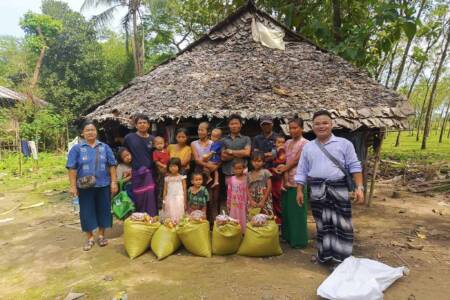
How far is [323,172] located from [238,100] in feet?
10.1

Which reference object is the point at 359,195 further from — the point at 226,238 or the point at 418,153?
the point at 418,153

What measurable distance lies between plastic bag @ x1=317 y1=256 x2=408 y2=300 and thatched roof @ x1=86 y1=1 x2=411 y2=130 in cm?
290

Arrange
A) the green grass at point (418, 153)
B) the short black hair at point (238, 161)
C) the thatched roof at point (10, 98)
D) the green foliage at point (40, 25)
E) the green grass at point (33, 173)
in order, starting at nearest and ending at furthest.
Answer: the short black hair at point (238, 161) < the green grass at point (33, 173) < the green grass at point (418, 153) < the thatched roof at point (10, 98) < the green foliage at point (40, 25)

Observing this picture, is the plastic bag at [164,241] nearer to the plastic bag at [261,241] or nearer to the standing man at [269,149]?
the plastic bag at [261,241]

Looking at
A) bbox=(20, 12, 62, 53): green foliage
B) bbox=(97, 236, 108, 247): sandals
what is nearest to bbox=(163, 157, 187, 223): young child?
bbox=(97, 236, 108, 247): sandals

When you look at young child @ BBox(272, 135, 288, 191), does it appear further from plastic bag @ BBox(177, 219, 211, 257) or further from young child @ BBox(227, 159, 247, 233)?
plastic bag @ BBox(177, 219, 211, 257)

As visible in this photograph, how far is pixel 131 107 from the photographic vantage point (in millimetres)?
6711

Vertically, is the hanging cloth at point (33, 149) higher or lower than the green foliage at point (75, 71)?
lower

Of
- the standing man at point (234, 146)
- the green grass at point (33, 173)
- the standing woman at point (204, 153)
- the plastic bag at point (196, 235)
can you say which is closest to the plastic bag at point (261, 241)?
the plastic bag at point (196, 235)

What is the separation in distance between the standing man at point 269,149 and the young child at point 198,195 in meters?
0.88

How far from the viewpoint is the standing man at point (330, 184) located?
3.51m

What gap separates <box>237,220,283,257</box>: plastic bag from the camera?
400 centimetres

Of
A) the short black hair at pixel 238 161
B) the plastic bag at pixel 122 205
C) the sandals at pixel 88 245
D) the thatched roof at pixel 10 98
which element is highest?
the thatched roof at pixel 10 98

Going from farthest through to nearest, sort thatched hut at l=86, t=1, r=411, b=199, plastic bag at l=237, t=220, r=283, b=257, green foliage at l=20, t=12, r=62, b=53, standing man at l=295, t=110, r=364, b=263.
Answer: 1. green foliage at l=20, t=12, r=62, b=53
2. thatched hut at l=86, t=1, r=411, b=199
3. plastic bag at l=237, t=220, r=283, b=257
4. standing man at l=295, t=110, r=364, b=263
